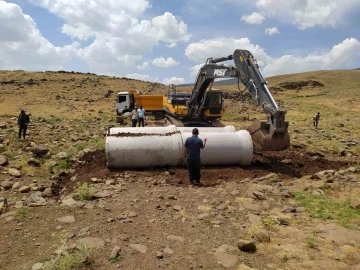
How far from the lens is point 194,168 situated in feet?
29.6

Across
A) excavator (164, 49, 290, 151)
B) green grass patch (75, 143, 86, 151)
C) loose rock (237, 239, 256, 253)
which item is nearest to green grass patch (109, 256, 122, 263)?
loose rock (237, 239, 256, 253)

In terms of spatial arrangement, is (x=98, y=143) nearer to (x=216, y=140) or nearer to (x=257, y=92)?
(x=216, y=140)

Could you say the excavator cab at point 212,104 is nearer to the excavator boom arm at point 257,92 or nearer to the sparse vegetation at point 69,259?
the excavator boom arm at point 257,92

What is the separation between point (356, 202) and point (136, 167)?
5520 mm

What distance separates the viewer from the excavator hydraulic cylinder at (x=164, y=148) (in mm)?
10008

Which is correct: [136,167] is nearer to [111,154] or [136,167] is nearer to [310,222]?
[111,154]

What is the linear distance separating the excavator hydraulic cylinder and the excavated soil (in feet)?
0.68

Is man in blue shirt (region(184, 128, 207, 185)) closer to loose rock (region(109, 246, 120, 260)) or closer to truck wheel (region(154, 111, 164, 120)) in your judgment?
loose rock (region(109, 246, 120, 260))

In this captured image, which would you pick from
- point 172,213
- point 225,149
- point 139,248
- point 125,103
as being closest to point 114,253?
point 139,248

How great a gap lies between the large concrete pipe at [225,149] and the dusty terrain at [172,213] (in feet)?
0.83

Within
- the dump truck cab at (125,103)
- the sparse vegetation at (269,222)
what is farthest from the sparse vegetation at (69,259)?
the dump truck cab at (125,103)

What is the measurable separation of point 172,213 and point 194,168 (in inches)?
97.3

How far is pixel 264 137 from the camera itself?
1151 centimetres

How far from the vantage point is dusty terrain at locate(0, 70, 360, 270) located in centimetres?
499
